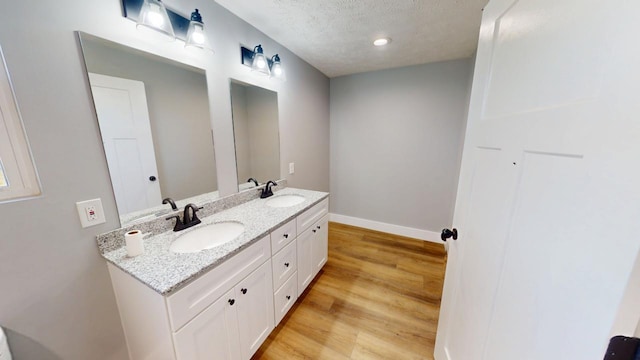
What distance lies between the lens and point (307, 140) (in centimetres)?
264

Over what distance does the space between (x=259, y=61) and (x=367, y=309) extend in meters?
2.28

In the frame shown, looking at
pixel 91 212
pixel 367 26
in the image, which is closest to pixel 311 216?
pixel 91 212

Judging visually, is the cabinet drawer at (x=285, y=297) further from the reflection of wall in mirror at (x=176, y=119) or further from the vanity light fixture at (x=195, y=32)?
the vanity light fixture at (x=195, y=32)

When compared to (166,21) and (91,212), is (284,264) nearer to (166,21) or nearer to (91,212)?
(91,212)

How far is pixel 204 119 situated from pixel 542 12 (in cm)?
169

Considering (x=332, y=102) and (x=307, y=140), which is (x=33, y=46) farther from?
(x=332, y=102)

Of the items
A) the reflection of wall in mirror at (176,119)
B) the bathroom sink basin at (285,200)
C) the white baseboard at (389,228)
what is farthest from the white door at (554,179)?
the white baseboard at (389,228)

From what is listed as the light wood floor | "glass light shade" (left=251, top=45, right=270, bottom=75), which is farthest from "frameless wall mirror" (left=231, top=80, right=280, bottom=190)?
the light wood floor

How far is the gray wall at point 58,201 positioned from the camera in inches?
31.2

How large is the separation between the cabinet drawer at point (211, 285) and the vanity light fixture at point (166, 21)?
1.28m

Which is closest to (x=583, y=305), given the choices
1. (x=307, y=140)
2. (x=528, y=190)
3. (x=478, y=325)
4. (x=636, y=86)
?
(x=528, y=190)

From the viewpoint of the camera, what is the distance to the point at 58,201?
887 millimetres

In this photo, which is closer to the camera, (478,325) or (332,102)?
(478,325)

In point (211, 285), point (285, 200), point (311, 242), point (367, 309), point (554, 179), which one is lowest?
point (367, 309)
